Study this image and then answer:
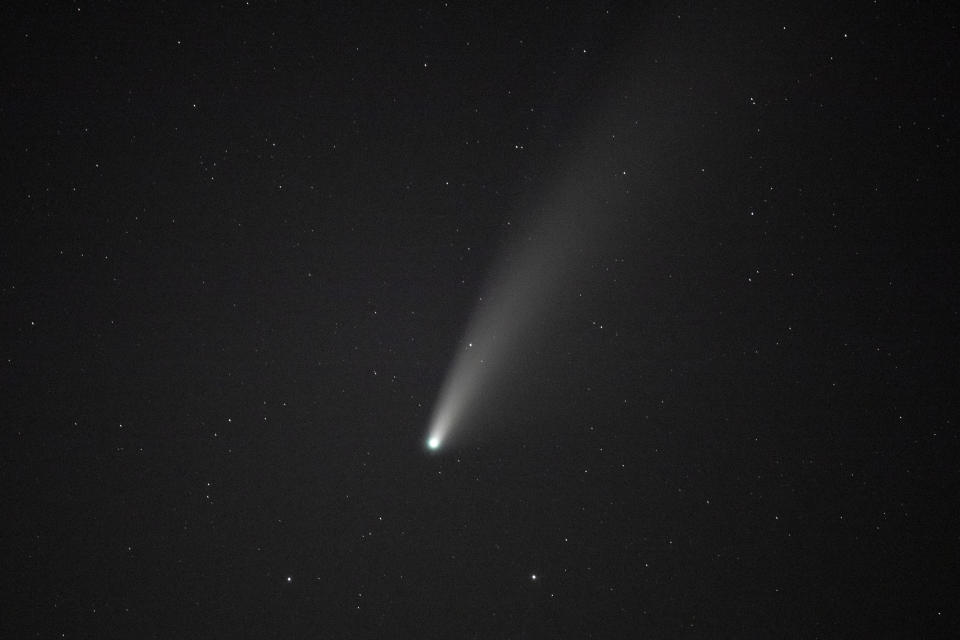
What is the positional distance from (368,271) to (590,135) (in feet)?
1.26

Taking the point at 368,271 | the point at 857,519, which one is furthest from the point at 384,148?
the point at 857,519

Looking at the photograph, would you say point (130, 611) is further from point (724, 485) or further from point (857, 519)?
point (857, 519)

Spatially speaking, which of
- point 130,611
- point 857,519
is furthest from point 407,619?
point 857,519

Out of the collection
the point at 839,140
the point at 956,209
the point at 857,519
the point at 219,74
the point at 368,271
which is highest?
the point at 219,74

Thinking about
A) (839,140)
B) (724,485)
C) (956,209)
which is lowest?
(724,485)

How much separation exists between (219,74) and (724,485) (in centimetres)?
96

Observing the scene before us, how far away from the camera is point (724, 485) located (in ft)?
3.02

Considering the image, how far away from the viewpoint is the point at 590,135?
2.95 ft

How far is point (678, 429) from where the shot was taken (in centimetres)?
93

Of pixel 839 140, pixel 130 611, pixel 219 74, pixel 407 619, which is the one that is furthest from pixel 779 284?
pixel 130 611

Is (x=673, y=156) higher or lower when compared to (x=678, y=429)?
higher

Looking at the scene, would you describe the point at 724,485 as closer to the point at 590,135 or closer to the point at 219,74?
the point at 590,135

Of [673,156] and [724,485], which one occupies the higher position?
[673,156]

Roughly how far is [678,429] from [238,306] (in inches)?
26.9
